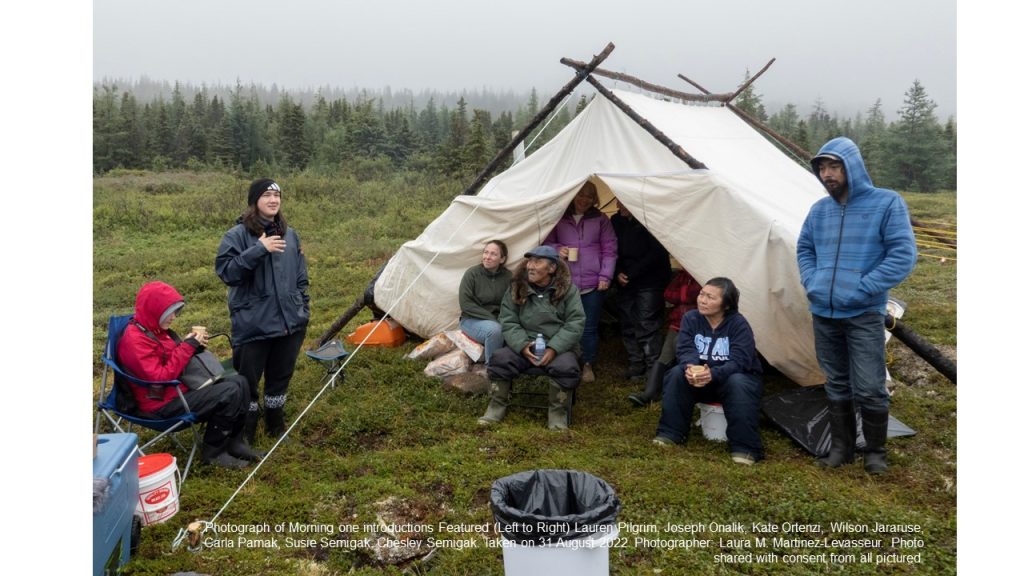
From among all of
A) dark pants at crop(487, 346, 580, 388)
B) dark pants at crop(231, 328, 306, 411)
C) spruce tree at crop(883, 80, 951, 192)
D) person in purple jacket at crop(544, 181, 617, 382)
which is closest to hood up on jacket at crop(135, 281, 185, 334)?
dark pants at crop(231, 328, 306, 411)

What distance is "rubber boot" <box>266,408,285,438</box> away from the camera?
4516 millimetres

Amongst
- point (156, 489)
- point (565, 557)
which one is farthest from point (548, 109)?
point (565, 557)

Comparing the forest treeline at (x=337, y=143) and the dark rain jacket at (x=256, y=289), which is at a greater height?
the forest treeline at (x=337, y=143)

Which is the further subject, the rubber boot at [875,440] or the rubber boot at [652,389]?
the rubber boot at [652,389]

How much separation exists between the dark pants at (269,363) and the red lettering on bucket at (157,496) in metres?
1.03

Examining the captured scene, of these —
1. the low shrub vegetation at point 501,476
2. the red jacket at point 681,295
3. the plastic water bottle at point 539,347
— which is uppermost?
the red jacket at point 681,295

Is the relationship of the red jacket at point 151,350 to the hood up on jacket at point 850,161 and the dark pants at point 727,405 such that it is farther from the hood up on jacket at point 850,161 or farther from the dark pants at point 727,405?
the hood up on jacket at point 850,161

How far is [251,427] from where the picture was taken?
175 inches

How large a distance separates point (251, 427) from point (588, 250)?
2.93 meters

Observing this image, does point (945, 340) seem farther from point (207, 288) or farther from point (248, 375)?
point (207, 288)

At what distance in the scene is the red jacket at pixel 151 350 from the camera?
143 inches

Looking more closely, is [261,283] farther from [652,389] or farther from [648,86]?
[648,86]

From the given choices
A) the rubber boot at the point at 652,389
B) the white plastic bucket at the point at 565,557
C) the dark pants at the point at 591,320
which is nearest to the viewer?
the white plastic bucket at the point at 565,557

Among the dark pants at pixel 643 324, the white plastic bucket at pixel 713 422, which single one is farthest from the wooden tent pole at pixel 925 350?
the dark pants at pixel 643 324
